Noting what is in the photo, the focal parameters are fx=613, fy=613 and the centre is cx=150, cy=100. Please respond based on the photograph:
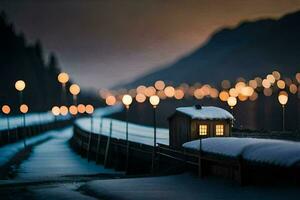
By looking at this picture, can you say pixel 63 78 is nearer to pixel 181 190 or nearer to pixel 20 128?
pixel 20 128

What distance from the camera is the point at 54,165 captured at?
53.4 m

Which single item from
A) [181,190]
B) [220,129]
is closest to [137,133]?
[220,129]

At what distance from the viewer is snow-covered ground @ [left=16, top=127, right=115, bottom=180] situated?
44.8 meters

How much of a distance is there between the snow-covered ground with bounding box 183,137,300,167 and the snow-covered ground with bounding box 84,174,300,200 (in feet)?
4.15

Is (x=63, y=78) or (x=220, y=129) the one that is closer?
(x=220, y=129)

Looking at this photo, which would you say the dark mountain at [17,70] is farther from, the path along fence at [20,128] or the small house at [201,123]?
the small house at [201,123]

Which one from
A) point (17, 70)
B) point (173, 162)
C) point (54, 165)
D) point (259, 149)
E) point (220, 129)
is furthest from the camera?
point (17, 70)

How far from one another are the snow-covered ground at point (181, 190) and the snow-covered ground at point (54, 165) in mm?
11859

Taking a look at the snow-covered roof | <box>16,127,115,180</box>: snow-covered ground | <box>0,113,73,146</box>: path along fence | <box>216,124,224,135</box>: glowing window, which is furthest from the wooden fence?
<box>216,124,224,135</box>: glowing window

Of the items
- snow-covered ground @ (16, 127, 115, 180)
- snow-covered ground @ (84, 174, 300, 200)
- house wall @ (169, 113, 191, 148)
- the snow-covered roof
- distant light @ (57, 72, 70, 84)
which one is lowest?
snow-covered ground @ (16, 127, 115, 180)

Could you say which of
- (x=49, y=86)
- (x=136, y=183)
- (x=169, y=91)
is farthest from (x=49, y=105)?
(x=136, y=183)

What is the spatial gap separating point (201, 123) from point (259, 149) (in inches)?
562

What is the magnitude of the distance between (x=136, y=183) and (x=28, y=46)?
453 ft

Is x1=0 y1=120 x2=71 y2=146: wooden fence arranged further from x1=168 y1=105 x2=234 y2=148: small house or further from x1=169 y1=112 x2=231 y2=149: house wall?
x1=168 y1=105 x2=234 y2=148: small house
